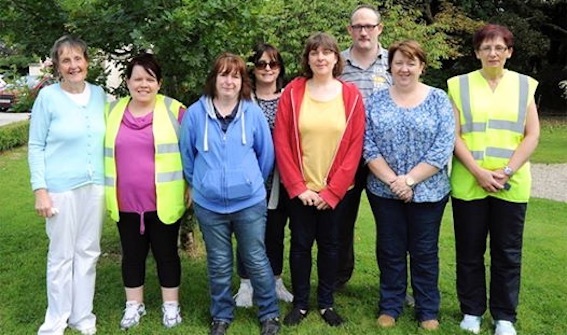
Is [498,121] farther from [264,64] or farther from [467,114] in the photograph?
[264,64]

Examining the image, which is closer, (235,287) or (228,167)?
(228,167)

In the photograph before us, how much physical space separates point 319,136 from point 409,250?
1046 millimetres

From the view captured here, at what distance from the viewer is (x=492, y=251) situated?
4.05 m

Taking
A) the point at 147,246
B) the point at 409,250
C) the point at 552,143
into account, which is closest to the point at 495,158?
the point at 409,250

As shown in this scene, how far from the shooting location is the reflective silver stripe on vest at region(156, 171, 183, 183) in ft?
13.0

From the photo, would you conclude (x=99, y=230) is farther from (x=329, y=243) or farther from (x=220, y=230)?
(x=329, y=243)

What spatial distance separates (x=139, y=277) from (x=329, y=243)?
→ 1374 mm

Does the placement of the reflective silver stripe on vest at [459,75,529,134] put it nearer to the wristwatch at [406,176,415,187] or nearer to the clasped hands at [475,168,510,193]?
the clasped hands at [475,168,510,193]

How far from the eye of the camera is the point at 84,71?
3.90m

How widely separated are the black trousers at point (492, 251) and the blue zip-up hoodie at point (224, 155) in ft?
4.61

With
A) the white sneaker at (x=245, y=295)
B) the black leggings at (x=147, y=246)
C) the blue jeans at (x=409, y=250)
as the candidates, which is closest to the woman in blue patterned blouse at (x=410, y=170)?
the blue jeans at (x=409, y=250)

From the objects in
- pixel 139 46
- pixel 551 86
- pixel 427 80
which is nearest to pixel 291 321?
pixel 139 46

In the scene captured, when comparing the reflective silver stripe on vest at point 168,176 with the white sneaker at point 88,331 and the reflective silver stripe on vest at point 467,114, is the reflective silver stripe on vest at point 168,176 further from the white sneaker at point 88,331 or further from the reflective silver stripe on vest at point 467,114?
the reflective silver stripe on vest at point 467,114

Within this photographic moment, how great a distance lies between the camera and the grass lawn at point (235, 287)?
426 centimetres
